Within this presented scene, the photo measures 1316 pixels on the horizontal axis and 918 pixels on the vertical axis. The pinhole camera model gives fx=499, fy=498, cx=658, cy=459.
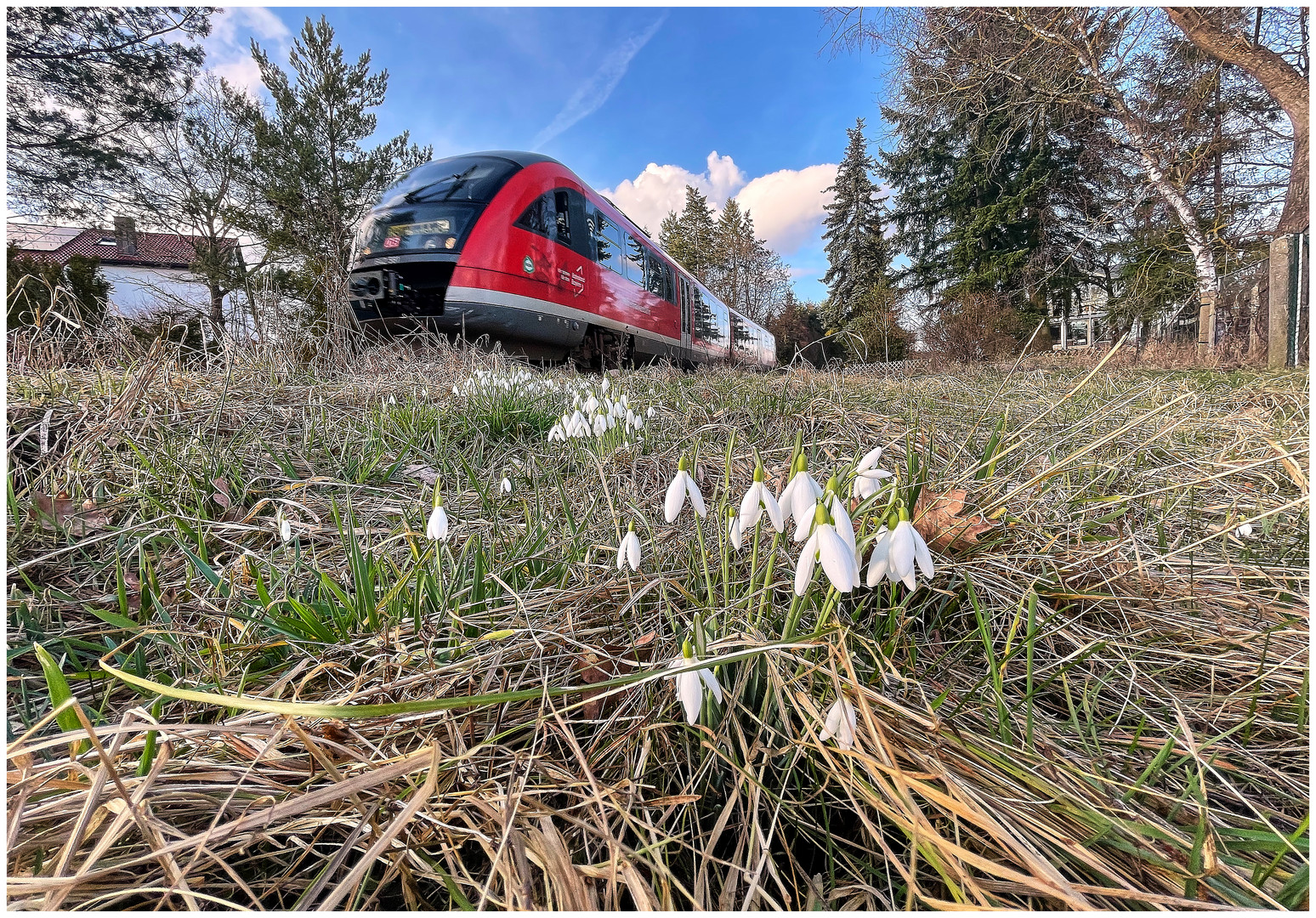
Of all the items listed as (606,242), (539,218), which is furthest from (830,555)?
(606,242)

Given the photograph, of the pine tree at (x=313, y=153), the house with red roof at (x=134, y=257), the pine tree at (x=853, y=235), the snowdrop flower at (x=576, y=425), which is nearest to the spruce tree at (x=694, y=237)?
the pine tree at (x=853, y=235)

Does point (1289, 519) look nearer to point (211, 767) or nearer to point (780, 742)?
point (780, 742)

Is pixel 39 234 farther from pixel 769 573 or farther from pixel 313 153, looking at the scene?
pixel 769 573

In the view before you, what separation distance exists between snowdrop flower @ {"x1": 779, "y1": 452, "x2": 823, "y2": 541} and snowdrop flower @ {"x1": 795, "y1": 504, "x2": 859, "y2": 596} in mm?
59

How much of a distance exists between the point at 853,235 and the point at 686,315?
2001cm

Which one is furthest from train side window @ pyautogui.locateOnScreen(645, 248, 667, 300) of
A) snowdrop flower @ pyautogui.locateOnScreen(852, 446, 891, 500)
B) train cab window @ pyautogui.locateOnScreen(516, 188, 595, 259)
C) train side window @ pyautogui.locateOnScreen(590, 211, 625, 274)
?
snowdrop flower @ pyautogui.locateOnScreen(852, 446, 891, 500)

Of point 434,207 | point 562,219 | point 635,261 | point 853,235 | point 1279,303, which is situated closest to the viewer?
point 434,207

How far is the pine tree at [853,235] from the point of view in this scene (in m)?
25.3

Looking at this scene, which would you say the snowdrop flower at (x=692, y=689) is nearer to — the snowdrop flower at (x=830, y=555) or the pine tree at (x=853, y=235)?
the snowdrop flower at (x=830, y=555)

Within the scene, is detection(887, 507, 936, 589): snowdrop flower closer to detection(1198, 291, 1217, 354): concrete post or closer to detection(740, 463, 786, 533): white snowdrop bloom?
detection(740, 463, 786, 533): white snowdrop bloom

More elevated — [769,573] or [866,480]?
[866,480]

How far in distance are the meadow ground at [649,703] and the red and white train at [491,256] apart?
464 centimetres

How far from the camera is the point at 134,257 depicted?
891 inches

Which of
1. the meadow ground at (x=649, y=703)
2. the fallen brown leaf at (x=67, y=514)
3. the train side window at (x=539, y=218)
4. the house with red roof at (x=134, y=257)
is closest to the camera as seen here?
the meadow ground at (x=649, y=703)
